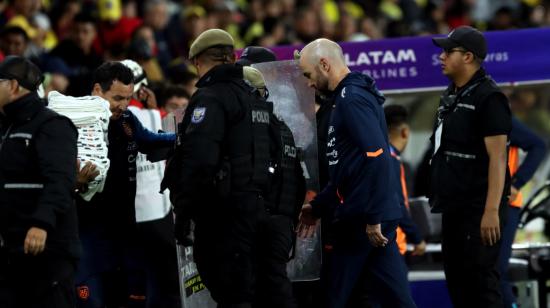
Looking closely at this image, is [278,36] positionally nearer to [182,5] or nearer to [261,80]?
[182,5]

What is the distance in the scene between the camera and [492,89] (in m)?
7.62

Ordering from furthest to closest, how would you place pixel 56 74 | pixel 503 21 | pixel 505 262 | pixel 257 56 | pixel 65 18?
pixel 503 21
pixel 65 18
pixel 56 74
pixel 505 262
pixel 257 56

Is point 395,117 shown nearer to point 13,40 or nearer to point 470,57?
point 470,57

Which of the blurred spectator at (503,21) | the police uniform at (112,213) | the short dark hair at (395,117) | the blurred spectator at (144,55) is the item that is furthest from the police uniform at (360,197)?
the blurred spectator at (503,21)

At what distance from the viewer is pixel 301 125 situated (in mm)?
8117

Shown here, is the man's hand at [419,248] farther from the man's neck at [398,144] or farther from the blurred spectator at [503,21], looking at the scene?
the blurred spectator at [503,21]

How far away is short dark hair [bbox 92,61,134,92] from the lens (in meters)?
8.14

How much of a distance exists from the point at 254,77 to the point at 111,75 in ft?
3.56

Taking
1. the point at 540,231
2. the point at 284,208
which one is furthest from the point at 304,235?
the point at 540,231

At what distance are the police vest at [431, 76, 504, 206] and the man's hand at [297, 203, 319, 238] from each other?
82 centimetres

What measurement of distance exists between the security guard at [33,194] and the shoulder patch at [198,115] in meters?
0.66

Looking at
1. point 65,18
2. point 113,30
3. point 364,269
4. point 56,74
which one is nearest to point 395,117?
point 364,269

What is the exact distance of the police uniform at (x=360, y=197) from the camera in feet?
24.3

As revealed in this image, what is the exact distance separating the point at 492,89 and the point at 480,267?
107 centimetres
